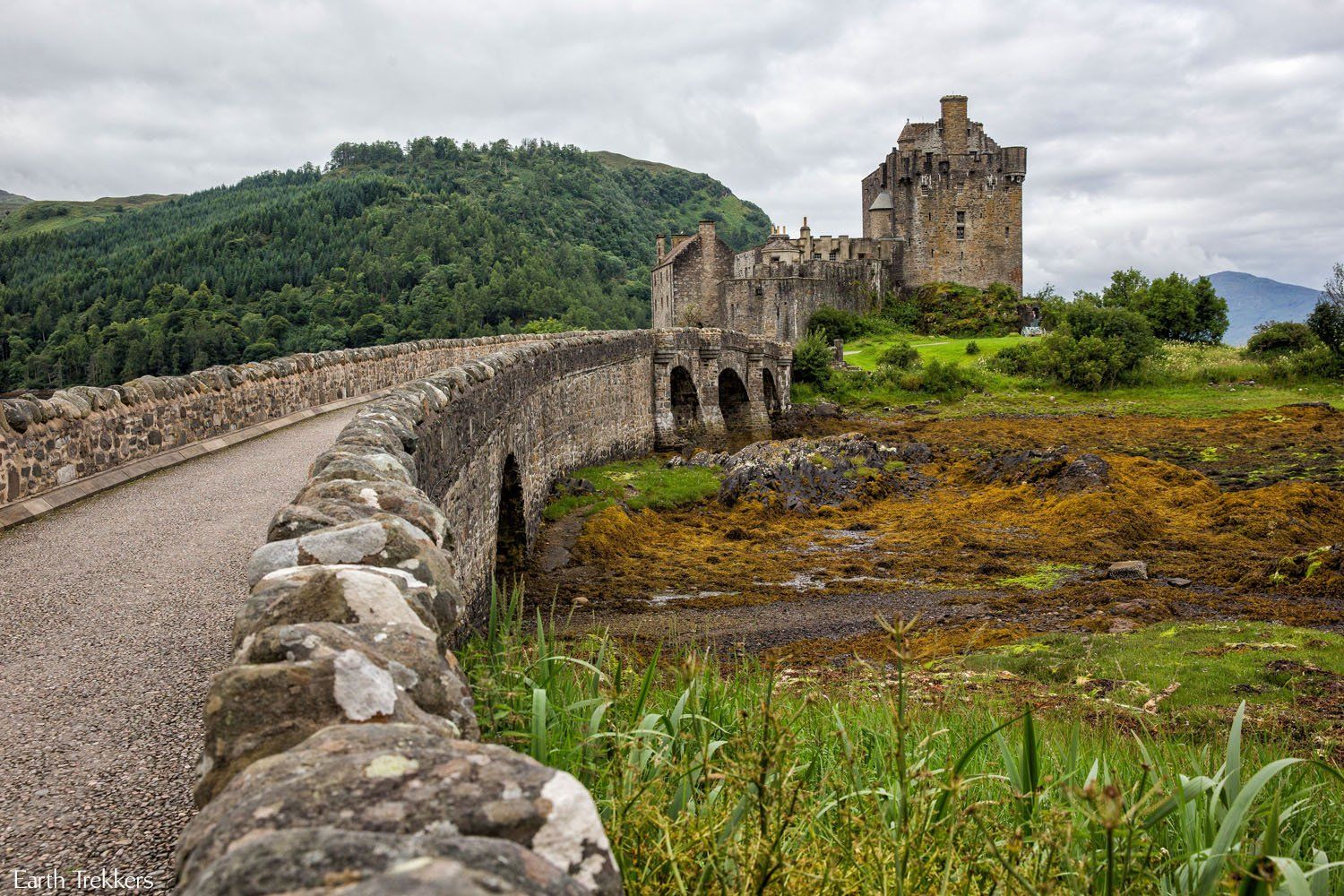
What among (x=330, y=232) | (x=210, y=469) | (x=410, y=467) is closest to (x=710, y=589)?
(x=210, y=469)

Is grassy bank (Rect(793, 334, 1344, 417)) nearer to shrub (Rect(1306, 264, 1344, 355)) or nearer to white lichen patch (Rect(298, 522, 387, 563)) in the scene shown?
shrub (Rect(1306, 264, 1344, 355))

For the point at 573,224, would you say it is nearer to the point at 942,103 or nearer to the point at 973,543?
the point at 942,103

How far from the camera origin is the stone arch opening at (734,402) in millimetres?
33219

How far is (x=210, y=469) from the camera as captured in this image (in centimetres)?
984

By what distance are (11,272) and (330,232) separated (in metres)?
28.8

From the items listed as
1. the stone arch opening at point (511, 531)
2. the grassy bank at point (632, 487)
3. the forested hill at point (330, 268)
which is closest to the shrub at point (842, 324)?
the forested hill at point (330, 268)

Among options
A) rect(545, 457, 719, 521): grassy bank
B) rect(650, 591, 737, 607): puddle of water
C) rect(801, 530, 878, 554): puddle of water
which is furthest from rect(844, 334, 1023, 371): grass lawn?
rect(650, 591, 737, 607): puddle of water

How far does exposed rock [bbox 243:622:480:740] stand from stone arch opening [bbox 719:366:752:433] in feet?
99.6

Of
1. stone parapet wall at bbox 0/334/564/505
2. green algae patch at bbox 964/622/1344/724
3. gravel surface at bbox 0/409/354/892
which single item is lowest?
green algae patch at bbox 964/622/1344/724

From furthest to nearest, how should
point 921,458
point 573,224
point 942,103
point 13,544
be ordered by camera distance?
point 573,224, point 942,103, point 921,458, point 13,544

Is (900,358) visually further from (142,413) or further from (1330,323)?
(142,413)

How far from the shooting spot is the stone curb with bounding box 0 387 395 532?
7.61 m

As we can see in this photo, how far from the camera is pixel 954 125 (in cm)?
5588

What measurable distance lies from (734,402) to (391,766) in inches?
1276
